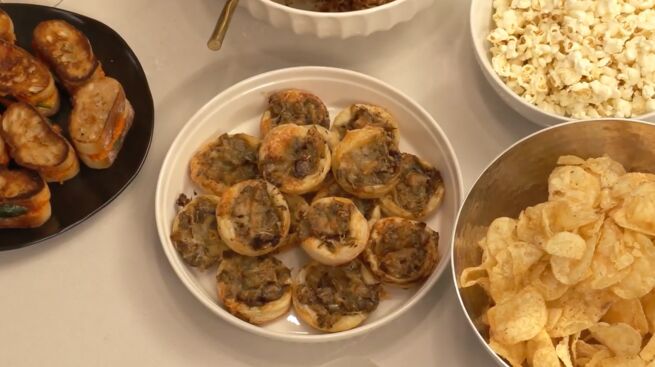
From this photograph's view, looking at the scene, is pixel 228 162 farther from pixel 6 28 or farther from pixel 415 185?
pixel 6 28

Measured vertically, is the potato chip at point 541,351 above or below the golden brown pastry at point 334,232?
below

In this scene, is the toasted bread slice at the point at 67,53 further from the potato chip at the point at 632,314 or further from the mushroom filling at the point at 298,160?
the potato chip at the point at 632,314

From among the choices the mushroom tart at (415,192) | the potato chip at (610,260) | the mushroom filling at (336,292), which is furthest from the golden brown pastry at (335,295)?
the potato chip at (610,260)

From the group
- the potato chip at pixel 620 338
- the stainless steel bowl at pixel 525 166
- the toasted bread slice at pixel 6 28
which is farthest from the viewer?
the toasted bread slice at pixel 6 28

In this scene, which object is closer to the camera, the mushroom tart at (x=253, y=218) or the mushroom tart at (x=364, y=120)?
the mushroom tart at (x=253, y=218)

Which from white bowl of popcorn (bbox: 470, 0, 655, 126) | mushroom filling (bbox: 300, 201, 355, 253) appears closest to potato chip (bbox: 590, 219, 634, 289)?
white bowl of popcorn (bbox: 470, 0, 655, 126)

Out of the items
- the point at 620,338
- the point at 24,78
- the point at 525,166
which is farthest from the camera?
the point at 24,78

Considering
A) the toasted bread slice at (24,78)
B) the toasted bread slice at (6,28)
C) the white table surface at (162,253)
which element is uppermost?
the toasted bread slice at (6,28)

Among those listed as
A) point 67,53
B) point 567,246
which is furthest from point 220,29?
point 567,246

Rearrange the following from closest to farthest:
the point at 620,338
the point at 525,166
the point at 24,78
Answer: the point at 620,338 < the point at 525,166 < the point at 24,78

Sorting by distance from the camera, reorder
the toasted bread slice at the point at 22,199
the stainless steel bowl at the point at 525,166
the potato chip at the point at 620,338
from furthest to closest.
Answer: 1. the toasted bread slice at the point at 22,199
2. the stainless steel bowl at the point at 525,166
3. the potato chip at the point at 620,338
